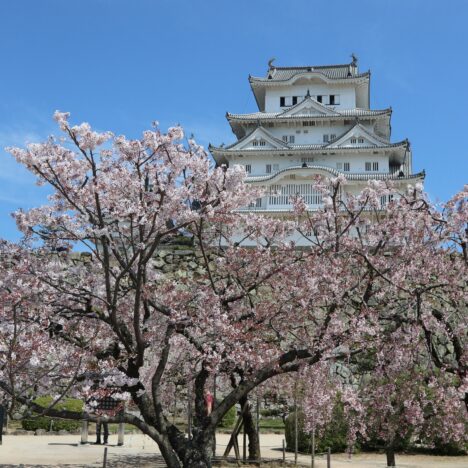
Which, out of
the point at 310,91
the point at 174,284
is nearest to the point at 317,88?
the point at 310,91

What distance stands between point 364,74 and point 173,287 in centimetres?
3624

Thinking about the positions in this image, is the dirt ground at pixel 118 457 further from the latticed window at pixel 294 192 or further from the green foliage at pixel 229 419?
the latticed window at pixel 294 192

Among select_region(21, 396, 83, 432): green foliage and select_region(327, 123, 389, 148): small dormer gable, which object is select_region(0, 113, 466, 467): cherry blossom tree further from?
select_region(327, 123, 389, 148): small dormer gable

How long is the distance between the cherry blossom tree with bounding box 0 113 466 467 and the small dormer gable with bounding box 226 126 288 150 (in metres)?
29.6

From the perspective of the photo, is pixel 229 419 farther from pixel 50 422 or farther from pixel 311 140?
pixel 311 140

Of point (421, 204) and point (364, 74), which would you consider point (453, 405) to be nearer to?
point (421, 204)

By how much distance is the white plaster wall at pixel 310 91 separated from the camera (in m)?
42.3

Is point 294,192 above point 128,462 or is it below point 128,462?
above

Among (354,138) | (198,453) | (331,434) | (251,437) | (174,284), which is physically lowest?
(331,434)

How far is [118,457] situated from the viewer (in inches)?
529

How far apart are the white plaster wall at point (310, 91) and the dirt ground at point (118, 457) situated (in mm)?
30163

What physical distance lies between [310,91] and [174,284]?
120ft

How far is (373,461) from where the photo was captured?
13.7 metres

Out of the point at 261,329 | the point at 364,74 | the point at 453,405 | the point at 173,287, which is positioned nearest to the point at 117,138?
the point at 173,287
